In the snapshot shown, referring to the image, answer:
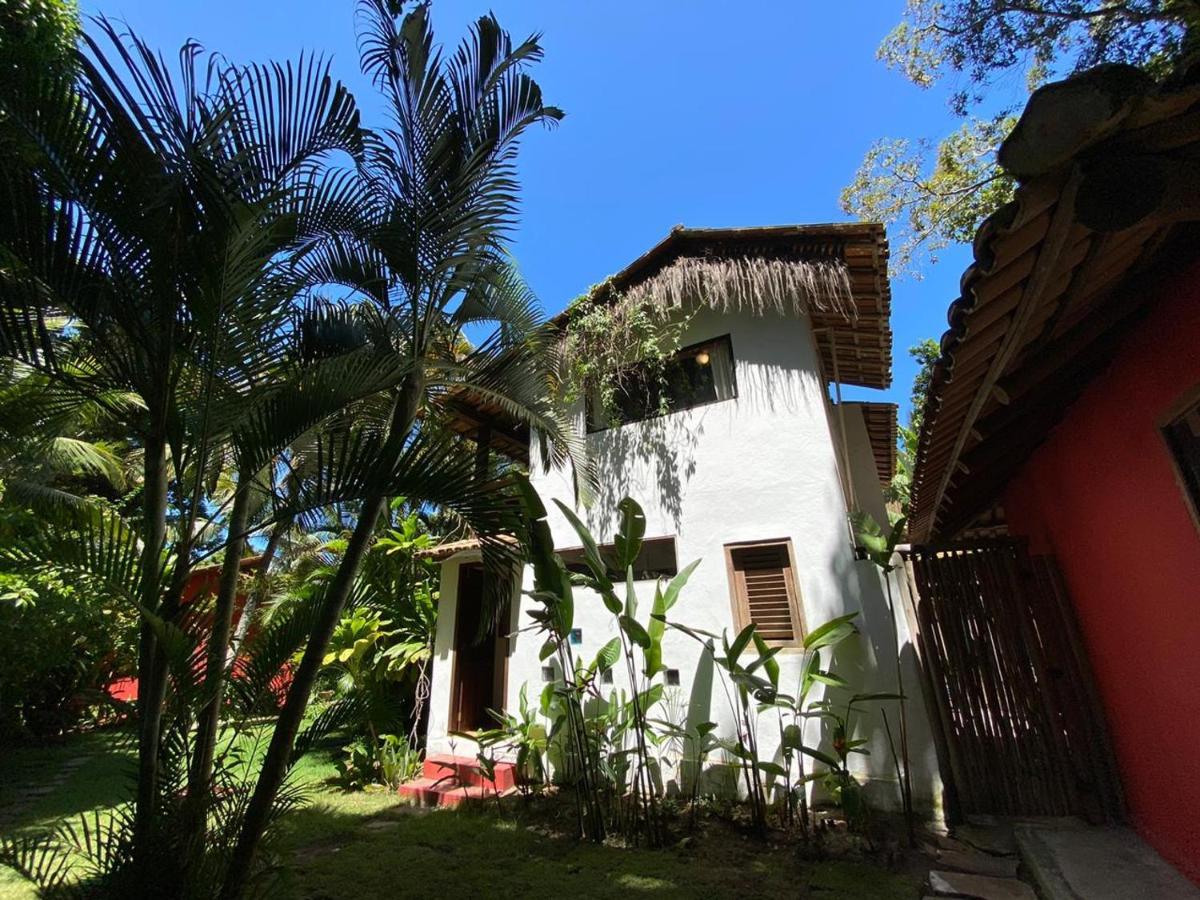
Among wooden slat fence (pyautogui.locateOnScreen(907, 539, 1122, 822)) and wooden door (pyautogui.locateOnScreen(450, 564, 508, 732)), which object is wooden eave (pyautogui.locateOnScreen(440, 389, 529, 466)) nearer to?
wooden door (pyautogui.locateOnScreen(450, 564, 508, 732))

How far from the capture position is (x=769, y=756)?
5238mm

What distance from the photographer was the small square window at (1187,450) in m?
2.47

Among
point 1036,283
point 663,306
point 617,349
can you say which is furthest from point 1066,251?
point 617,349

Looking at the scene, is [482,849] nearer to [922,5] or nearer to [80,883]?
[80,883]

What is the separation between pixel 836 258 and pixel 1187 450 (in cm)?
478

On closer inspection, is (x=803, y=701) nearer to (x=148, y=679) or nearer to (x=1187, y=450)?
(x=1187, y=450)

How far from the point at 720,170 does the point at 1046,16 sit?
5.73m

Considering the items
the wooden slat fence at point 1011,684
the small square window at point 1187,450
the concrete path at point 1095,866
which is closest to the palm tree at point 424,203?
the small square window at point 1187,450

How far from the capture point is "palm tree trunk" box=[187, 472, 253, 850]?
9.21 feet

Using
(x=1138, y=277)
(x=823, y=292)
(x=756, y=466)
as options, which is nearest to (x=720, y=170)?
(x=823, y=292)

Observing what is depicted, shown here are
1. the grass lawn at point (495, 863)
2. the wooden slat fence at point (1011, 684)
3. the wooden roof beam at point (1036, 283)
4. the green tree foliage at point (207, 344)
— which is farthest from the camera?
the wooden slat fence at point (1011, 684)

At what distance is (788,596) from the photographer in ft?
18.8

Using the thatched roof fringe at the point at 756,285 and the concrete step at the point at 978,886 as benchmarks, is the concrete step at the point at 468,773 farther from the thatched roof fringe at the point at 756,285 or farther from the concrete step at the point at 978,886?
the thatched roof fringe at the point at 756,285

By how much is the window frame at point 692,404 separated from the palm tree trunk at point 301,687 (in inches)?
160
